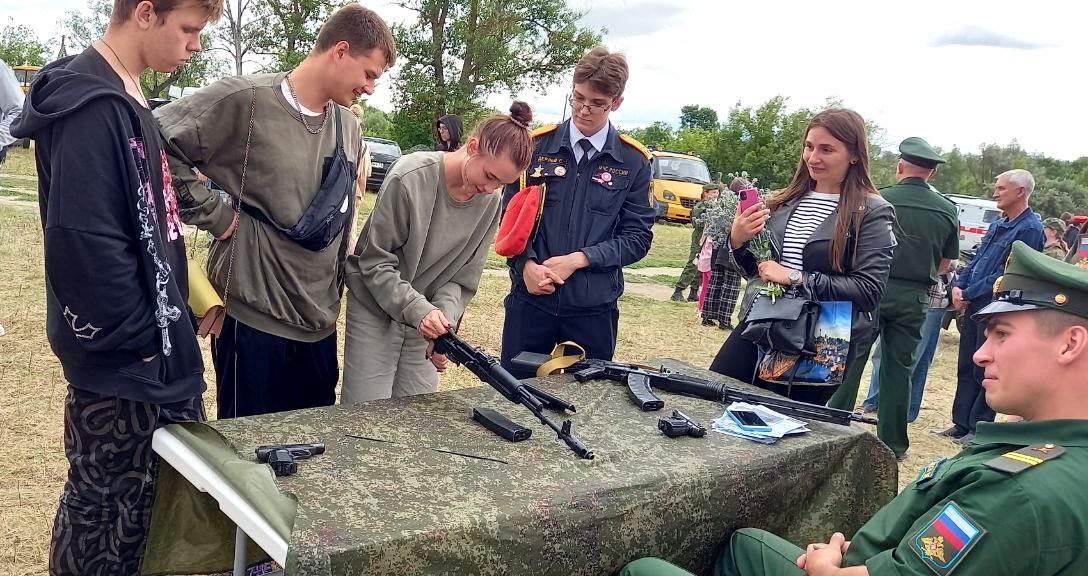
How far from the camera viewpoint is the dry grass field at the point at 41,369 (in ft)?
10.5

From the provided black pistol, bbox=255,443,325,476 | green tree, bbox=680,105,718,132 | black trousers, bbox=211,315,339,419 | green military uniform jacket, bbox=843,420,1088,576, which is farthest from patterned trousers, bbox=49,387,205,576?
green tree, bbox=680,105,718,132

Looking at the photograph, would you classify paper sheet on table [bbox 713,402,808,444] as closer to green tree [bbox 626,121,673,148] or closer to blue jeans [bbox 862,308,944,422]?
blue jeans [bbox 862,308,944,422]

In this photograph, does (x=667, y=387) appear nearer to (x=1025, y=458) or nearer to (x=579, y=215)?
(x=579, y=215)

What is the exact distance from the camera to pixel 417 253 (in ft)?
9.23

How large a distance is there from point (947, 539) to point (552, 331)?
6.50 feet

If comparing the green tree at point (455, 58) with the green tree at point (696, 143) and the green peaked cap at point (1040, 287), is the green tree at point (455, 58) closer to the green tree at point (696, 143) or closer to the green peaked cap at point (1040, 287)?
the green tree at point (696, 143)

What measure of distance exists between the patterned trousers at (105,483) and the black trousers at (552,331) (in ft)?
Answer: 5.15

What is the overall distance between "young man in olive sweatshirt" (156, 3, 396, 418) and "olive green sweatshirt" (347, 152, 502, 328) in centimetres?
13

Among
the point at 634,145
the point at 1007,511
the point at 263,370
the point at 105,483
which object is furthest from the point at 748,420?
the point at 105,483

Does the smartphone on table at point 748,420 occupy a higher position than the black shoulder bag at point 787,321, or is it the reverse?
the black shoulder bag at point 787,321

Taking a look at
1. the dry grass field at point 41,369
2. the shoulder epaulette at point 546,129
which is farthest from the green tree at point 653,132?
the shoulder epaulette at point 546,129

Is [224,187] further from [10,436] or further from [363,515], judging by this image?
[10,436]

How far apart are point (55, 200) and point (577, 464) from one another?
1.42 metres

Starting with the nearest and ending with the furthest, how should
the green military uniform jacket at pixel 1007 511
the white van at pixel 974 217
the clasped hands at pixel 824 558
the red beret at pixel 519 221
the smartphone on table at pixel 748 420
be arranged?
the green military uniform jacket at pixel 1007 511 < the clasped hands at pixel 824 558 < the smartphone on table at pixel 748 420 < the red beret at pixel 519 221 < the white van at pixel 974 217
